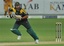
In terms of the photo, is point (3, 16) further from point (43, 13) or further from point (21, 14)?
point (21, 14)

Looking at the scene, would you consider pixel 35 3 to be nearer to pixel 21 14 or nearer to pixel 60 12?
pixel 60 12

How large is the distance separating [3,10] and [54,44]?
78.0ft

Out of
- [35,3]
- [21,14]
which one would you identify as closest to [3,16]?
[35,3]

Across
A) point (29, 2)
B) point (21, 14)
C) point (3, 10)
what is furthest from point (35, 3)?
point (21, 14)

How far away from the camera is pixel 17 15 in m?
16.4

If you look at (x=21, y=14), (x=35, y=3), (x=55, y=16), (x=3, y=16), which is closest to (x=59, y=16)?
(x=55, y=16)

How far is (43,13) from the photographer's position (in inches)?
1555

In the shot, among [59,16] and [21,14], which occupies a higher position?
[21,14]

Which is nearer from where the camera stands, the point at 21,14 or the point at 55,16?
the point at 21,14

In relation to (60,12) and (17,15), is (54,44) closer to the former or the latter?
(17,15)

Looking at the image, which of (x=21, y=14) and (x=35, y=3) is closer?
(x=21, y=14)

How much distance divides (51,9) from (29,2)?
2.46m

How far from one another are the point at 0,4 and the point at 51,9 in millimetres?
5449

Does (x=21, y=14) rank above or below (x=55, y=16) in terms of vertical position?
above
